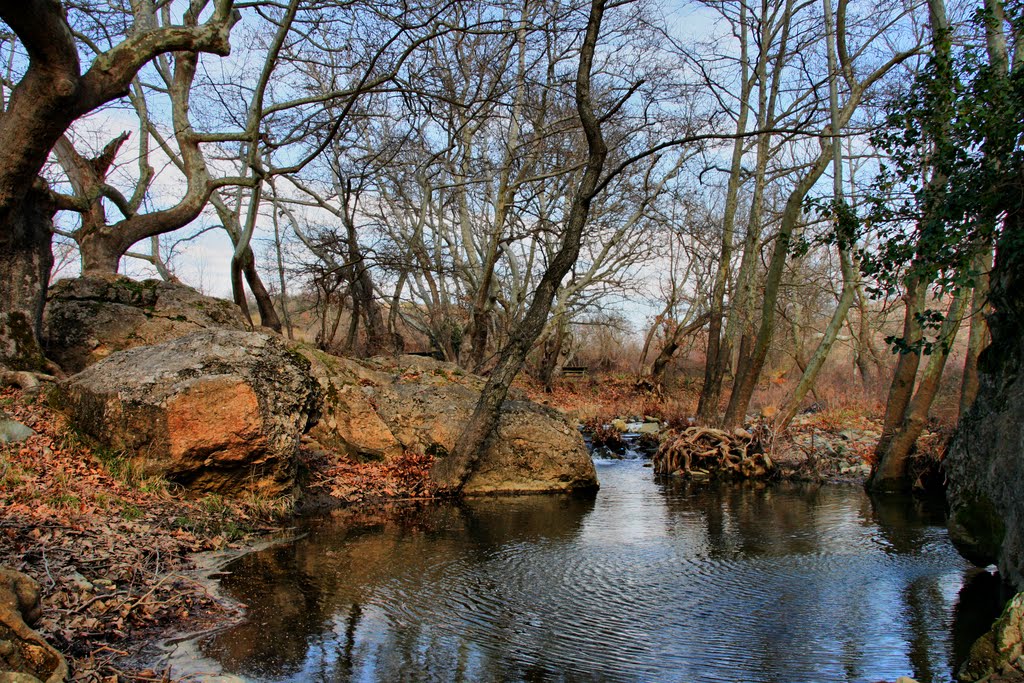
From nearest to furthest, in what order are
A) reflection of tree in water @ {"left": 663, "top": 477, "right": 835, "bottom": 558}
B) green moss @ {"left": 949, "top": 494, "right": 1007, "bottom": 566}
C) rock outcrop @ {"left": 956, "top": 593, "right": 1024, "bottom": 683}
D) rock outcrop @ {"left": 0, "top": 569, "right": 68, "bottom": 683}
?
rock outcrop @ {"left": 0, "top": 569, "right": 68, "bottom": 683}, rock outcrop @ {"left": 956, "top": 593, "right": 1024, "bottom": 683}, green moss @ {"left": 949, "top": 494, "right": 1007, "bottom": 566}, reflection of tree in water @ {"left": 663, "top": 477, "right": 835, "bottom": 558}

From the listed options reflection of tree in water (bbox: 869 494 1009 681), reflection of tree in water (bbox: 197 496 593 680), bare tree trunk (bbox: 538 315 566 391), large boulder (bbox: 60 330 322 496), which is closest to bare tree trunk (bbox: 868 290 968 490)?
reflection of tree in water (bbox: 869 494 1009 681)

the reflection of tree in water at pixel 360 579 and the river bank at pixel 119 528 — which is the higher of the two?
the river bank at pixel 119 528

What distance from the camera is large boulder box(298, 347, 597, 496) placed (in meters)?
11.3

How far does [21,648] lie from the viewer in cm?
343

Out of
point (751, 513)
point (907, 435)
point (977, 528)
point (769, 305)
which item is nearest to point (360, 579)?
point (977, 528)

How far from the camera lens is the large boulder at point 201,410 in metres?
8.23

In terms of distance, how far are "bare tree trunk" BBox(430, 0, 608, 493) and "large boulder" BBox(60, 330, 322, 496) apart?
2.27 m

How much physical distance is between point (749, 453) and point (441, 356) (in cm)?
Answer: 1175

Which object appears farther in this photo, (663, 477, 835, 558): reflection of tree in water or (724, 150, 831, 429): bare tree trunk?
(724, 150, 831, 429): bare tree trunk

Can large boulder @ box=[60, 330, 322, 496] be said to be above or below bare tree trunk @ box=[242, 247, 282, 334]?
below

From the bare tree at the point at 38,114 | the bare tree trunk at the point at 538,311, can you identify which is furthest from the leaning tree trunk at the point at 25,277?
the bare tree trunk at the point at 538,311

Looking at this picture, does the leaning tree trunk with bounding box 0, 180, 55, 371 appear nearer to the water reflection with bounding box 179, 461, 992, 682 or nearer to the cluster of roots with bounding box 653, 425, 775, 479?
the water reflection with bounding box 179, 461, 992, 682

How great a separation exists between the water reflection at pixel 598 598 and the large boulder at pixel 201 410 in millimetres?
1057

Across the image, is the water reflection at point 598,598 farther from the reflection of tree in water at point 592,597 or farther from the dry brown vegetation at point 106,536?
the dry brown vegetation at point 106,536
